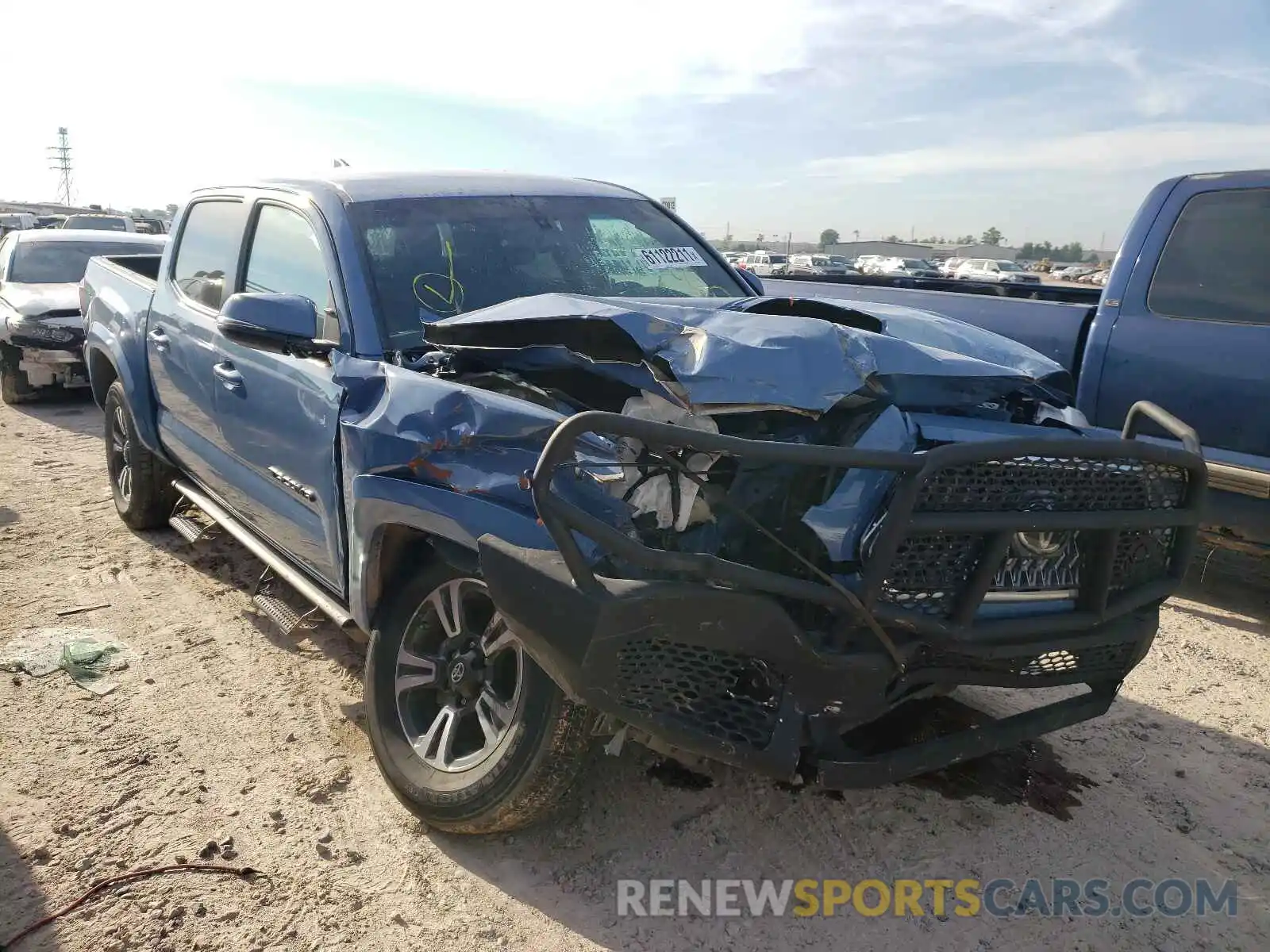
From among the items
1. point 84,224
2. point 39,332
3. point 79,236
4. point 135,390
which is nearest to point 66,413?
point 39,332

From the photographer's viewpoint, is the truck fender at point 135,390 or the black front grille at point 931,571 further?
the truck fender at point 135,390

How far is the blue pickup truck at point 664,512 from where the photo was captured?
212 cm

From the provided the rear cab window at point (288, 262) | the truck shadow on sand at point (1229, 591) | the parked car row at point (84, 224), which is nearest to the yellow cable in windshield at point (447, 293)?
the rear cab window at point (288, 262)

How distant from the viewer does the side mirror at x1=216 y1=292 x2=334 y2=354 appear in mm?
3090

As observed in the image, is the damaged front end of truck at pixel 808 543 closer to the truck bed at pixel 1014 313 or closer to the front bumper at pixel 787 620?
the front bumper at pixel 787 620

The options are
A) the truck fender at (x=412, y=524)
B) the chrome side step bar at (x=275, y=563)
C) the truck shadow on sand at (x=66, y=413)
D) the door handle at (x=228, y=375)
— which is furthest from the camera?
the truck shadow on sand at (x=66, y=413)

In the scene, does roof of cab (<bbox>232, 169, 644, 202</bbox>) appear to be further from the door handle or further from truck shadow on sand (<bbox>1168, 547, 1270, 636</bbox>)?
truck shadow on sand (<bbox>1168, 547, 1270, 636</bbox>)

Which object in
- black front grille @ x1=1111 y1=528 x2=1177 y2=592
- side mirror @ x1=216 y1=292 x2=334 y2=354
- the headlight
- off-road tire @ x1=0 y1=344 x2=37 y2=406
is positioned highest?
side mirror @ x1=216 y1=292 x2=334 y2=354

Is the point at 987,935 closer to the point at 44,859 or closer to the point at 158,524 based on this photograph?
the point at 44,859

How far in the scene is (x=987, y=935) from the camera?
2.45 m

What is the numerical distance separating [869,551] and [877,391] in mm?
490

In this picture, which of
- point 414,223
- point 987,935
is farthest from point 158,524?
point 987,935

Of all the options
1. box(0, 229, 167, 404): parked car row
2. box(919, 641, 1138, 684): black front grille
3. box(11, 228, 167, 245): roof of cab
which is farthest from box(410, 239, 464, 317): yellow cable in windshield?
box(11, 228, 167, 245): roof of cab

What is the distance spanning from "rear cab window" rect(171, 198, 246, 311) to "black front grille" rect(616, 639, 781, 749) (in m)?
3.02
